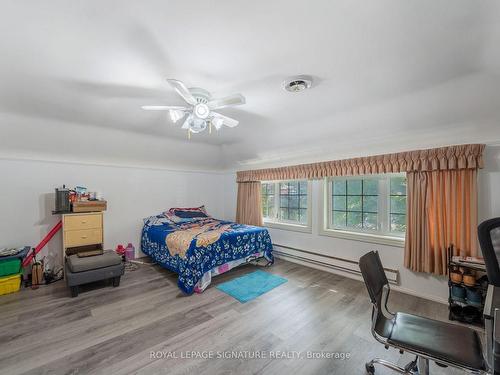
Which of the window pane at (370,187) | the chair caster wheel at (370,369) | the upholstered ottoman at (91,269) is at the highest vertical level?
the window pane at (370,187)

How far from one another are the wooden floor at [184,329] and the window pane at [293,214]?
149 centimetres

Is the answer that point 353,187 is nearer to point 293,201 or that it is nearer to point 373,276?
point 293,201

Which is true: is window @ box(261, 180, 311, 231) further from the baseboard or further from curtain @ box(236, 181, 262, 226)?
the baseboard

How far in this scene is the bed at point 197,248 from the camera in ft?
9.64

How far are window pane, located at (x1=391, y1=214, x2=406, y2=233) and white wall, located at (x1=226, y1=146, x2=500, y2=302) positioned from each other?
0.29 m

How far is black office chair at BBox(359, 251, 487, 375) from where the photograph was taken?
1238 millimetres

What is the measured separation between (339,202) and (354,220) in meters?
0.38

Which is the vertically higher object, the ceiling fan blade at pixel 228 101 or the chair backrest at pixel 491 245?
the ceiling fan blade at pixel 228 101

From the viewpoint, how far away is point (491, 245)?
133 centimetres

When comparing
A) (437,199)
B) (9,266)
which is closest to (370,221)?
(437,199)

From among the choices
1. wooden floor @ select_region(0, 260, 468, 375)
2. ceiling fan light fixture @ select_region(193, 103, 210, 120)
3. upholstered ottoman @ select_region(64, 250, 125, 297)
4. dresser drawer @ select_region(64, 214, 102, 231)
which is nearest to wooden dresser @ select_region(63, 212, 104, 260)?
dresser drawer @ select_region(64, 214, 102, 231)

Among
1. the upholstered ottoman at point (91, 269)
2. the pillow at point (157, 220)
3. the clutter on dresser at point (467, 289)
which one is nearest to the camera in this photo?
the clutter on dresser at point (467, 289)

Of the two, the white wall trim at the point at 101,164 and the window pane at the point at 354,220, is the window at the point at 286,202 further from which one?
the white wall trim at the point at 101,164

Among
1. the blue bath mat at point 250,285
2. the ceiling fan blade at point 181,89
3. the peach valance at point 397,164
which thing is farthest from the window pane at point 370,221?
the ceiling fan blade at point 181,89
